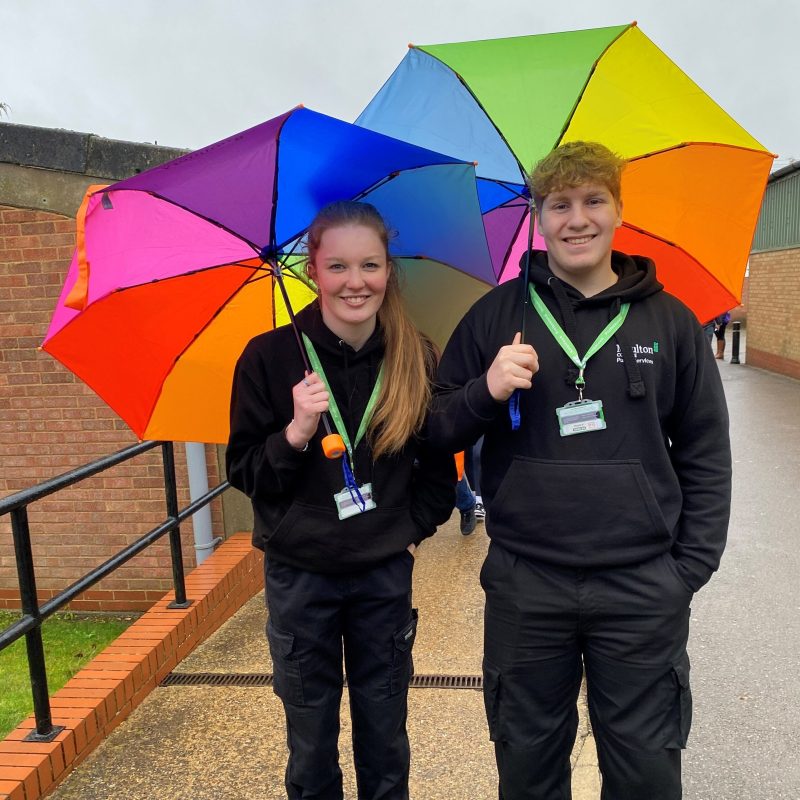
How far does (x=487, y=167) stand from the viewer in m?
2.41

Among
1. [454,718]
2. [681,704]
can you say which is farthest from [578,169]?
[454,718]

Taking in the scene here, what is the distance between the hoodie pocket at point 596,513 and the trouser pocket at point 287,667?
0.75m

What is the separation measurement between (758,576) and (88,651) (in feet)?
14.9

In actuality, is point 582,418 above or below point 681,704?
above

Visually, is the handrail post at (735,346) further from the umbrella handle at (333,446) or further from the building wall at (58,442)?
the umbrella handle at (333,446)

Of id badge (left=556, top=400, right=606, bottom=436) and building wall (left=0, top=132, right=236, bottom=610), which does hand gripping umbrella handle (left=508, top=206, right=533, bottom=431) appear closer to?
id badge (left=556, top=400, right=606, bottom=436)

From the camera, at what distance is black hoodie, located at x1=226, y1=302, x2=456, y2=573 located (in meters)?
2.15

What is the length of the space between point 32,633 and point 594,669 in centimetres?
202

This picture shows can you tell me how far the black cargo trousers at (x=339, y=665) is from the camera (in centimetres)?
219

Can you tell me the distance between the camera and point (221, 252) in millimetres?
2188

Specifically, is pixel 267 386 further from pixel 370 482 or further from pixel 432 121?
pixel 432 121

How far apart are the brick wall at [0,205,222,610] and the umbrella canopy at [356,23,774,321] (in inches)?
137

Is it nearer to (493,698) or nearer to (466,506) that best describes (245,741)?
(493,698)

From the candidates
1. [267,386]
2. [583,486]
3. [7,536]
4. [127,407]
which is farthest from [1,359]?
[583,486]
